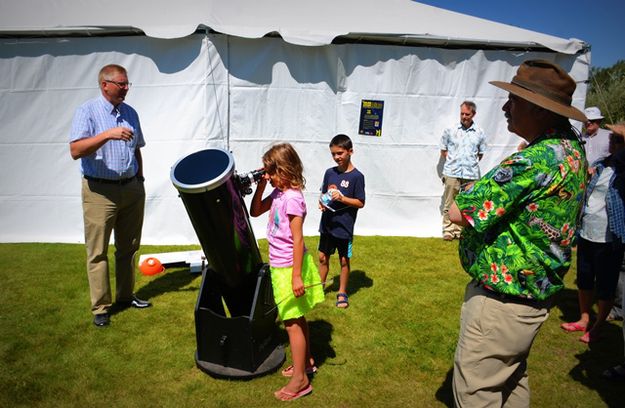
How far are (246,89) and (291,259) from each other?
3951mm

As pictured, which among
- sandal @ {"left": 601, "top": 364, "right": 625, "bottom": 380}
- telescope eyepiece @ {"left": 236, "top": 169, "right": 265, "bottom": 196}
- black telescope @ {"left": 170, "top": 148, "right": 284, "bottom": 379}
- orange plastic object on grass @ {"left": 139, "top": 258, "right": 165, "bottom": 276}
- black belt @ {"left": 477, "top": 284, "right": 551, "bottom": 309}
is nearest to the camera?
black belt @ {"left": 477, "top": 284, "right": 551, "bottom": 309}

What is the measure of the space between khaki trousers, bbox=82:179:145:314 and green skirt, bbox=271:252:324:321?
1767 millimetres

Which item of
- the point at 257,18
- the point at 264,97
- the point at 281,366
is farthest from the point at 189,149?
the point at 281,366

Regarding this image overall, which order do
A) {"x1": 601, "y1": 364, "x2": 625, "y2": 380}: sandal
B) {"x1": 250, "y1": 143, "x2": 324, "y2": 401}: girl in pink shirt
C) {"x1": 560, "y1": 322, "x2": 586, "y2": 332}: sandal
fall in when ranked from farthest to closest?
{"x1": 560, "y1": 322, "x2": 586, "y2": 332}: sandal < {"x1": 601, "y1": 364, "x2": 625, "y2": 380}: sandal < {"x1": 250, "y1": 143, "x2": 324, "y2": 401}: girl in pink shirt

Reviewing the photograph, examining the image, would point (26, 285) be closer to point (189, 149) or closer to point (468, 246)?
point (189, 149)

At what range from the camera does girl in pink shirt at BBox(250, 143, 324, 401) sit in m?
2.83

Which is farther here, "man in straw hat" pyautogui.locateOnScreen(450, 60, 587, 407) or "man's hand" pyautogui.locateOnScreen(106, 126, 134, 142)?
"man's hand" pyautogui.locateOnScreen(106, 126, 134, 142)

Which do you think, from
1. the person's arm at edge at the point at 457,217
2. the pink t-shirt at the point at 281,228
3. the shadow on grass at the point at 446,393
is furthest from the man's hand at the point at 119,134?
the shadow on grass at the point at 446,393

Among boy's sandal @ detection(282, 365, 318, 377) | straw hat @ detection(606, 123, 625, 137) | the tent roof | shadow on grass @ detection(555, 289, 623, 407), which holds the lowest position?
boy's sandal @ detection(282, 365, 318, 377)

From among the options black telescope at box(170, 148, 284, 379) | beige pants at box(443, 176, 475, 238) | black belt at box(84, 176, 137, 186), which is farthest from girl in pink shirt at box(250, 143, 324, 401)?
beige pants at box(443, 176, 475, 238)

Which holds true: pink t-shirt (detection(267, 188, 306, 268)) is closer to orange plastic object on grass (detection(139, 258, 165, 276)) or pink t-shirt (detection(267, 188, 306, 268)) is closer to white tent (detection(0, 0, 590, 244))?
orange plastic object on grass (detection(139, 258, 165, 276))

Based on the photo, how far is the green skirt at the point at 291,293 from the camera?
2.92 metres

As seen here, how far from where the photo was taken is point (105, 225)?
154 inches

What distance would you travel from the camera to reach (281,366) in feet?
11.0
